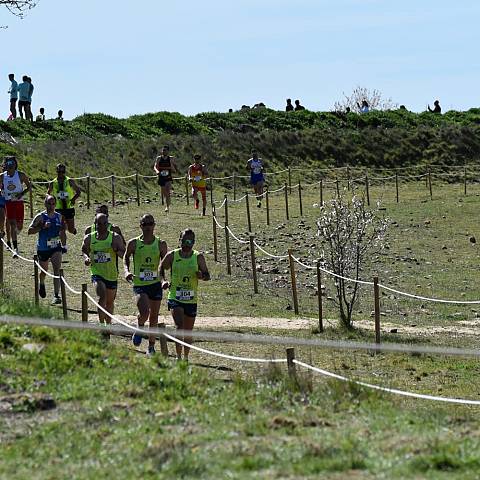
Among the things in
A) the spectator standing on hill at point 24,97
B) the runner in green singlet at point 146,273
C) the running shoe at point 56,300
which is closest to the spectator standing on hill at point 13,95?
the spectator standing on hill at point 24,97

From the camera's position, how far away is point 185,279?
1520 centimetres

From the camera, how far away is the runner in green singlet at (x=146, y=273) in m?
15.6

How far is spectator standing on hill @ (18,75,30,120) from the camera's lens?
44875 mm

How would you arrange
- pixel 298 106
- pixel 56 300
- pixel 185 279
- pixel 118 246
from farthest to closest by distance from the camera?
pixel 298 106 → pixel 56 300 → pixel 118 246 → pixel 185 279

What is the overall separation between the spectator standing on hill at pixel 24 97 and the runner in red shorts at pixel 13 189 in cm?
2201

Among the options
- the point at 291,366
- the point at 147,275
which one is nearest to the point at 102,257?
the point at 147,275

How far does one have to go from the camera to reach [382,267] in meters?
28.8

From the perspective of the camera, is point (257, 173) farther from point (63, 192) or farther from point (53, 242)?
point (53, 242)

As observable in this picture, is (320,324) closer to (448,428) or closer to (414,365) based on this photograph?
(414,365)

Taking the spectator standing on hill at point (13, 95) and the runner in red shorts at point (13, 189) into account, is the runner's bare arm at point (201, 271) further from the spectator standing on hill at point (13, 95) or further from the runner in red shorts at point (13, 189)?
the spectator standing on hill at point (13, 95)

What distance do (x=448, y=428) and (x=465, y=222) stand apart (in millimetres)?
26873

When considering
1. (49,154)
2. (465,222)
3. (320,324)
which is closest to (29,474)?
(320,324)

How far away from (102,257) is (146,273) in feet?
4.23

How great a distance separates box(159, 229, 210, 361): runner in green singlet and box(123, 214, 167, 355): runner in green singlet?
1.28 feet
